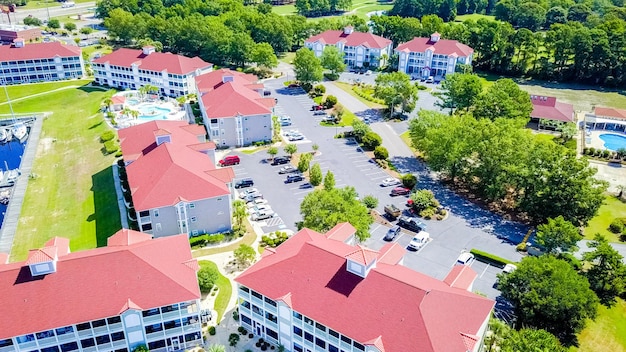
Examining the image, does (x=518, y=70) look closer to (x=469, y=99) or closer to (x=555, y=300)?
(x=469, y=99)

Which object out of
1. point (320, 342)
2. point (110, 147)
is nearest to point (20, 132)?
point (110, 147)

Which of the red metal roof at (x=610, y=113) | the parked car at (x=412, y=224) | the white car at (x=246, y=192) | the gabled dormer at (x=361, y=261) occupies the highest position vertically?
the gabled dormer at (x=361, y=261)

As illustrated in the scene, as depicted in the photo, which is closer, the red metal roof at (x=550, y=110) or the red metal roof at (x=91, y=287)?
the red metal roof at (x=91, y=287)

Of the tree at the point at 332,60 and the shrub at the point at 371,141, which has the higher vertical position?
the tree at the point at 332,60

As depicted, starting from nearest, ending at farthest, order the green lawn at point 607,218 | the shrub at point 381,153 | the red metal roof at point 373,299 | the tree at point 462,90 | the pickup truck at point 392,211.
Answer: the red metal roof at point 373,299 < the green lawn at point 607,218 < the pickup truck at point 392,211 < the shrub at point 381,153 < the tree at point 462,90

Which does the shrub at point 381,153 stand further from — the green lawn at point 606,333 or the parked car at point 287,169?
the green lawn at point 606,333

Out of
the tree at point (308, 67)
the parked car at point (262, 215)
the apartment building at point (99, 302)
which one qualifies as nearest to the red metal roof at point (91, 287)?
the apartment building at point (99, 302)

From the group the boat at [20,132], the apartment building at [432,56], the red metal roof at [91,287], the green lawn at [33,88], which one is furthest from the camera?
the apartment building at [432,56]

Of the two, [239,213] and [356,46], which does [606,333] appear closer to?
[239,213]
